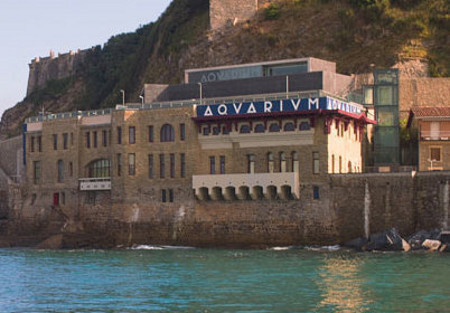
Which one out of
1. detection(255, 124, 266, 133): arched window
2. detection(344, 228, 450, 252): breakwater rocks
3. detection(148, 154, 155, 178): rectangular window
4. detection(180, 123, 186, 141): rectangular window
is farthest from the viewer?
detection(148, 154, 155, 178): rectangular window

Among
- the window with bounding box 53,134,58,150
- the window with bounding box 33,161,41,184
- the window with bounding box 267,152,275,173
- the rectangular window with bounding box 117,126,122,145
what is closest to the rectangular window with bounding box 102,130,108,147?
the rectangular window with bounding box 117,126,122,145

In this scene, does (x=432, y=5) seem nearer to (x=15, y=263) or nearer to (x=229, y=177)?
(x=229, y=177)

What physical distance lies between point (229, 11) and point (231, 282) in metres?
77.5

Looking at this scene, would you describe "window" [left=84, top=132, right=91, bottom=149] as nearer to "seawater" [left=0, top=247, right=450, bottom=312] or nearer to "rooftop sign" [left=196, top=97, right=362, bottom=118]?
"rooftop sign" [left=196, top=97, right=362, bottom=118]

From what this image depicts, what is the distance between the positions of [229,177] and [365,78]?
2390cm

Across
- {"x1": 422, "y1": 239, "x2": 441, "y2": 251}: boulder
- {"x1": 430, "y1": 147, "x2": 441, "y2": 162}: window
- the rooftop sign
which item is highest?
the rooftop sign

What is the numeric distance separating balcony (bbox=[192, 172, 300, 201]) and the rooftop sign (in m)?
4.69

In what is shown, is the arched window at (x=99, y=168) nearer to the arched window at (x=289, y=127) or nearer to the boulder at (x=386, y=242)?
the arched window at (x=289, y=127)

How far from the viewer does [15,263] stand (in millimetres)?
65625

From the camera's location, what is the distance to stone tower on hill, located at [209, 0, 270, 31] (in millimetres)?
124188

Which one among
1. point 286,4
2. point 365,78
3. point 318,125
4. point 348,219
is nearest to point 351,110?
point 318,125

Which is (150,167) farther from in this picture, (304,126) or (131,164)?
(304,126)

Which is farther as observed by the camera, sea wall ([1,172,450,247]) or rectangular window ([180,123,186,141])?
rectangular window ([180,123,186,141])

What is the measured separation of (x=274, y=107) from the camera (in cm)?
7338
